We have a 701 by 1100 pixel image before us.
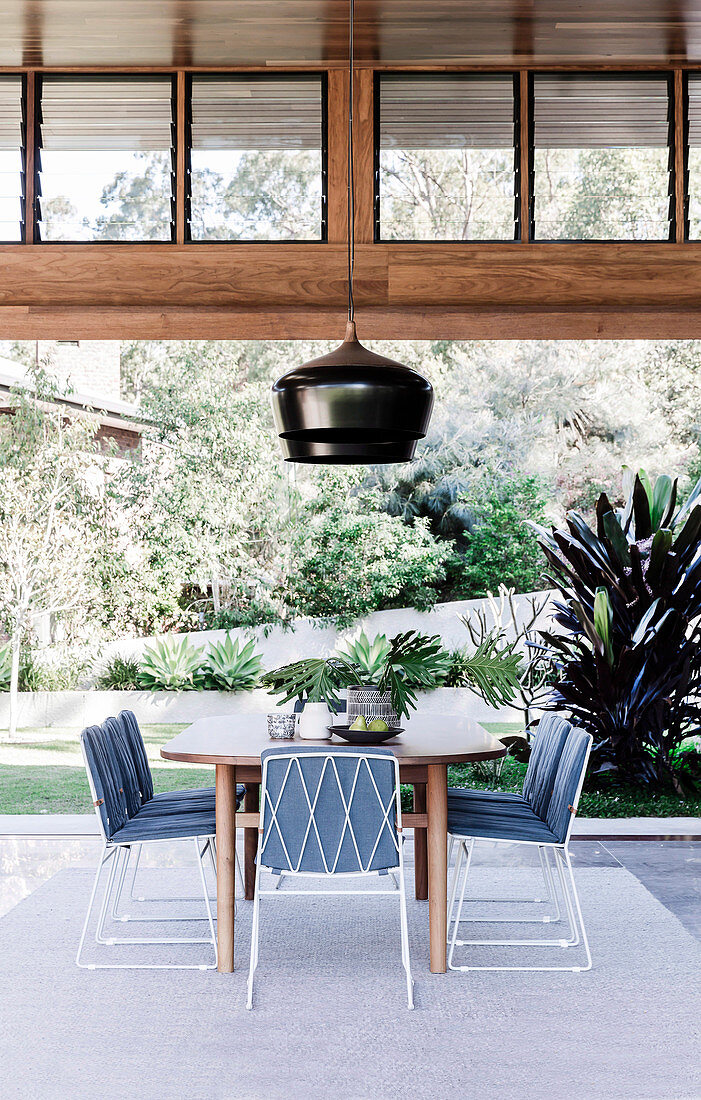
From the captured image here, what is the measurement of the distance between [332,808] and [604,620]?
3103 millimetres

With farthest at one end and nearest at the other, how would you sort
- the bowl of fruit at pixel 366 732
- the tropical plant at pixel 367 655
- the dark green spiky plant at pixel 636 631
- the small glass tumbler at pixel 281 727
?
1. the tropical plant at pixel 367 655
2. the dark green spiky plant at pixel 636 631
3. the small glass tumbler at pixel 281 727
4. the bowl of fruit at pixel 366 732

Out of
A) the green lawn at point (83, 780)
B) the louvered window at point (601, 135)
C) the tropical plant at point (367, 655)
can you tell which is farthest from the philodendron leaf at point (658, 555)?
the tropical plant at point (367, 655)

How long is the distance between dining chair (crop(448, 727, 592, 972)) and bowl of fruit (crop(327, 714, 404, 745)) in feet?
1.19

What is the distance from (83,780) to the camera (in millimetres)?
7555

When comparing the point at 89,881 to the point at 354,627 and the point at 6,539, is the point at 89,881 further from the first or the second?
the point at 354,627

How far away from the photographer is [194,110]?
475 cm

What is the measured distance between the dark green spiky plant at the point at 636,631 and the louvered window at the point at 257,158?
2.59 meters

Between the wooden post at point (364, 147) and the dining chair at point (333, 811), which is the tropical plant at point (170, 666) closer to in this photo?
the wooden post at point (364, 147)

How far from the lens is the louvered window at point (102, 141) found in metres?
4.69

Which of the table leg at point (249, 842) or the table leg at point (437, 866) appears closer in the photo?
the table leg at point (437, 866)

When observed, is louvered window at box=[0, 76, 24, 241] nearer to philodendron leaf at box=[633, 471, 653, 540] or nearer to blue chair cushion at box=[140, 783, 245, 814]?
blue chair cushion at box=[140, 783, 245, 814]

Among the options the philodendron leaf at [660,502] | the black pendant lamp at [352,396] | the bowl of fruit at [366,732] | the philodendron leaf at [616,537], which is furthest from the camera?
the philodendron leaf at [660,502]

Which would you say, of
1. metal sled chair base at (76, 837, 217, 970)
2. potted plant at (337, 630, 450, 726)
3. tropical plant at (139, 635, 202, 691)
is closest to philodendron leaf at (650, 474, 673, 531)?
potted plant at (337, 630, 450, 726)

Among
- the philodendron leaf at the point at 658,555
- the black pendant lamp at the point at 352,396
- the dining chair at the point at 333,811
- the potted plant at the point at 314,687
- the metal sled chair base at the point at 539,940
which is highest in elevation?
the black pendant lamp at the point at 352,396
